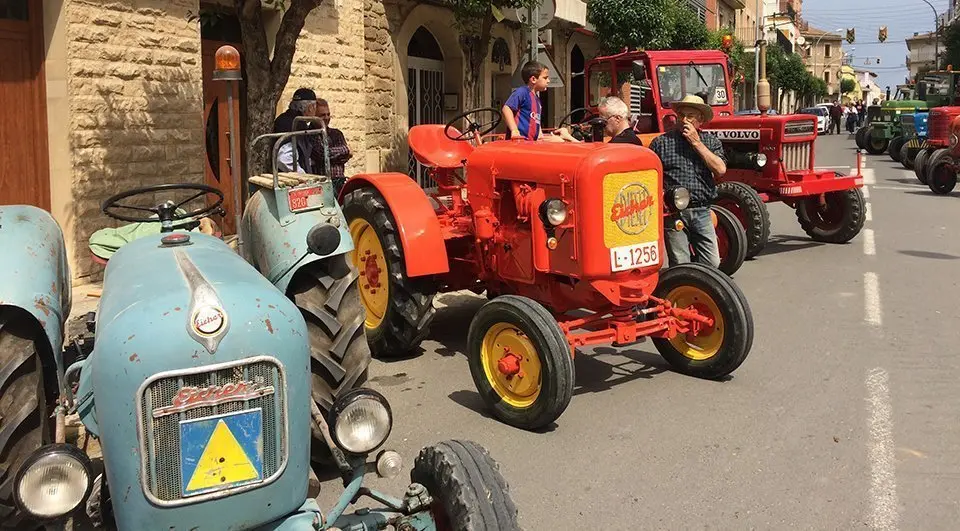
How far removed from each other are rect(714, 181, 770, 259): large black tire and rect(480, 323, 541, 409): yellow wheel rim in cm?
513

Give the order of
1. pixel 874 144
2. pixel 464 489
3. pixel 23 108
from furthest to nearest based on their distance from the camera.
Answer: pixel 874 144
pixel 23 108
pixel 464 489

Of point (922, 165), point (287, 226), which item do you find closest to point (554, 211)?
point (287, 226)

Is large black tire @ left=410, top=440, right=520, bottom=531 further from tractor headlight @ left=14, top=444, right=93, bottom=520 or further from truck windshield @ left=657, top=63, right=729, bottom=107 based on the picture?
truck windshield @ left=657, top=63, right=729, bottom=107

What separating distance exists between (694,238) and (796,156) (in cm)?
430

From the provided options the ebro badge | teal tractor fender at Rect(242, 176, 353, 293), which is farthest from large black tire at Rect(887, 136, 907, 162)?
teal tractor fender at Rect(242, 176, 353, 293)

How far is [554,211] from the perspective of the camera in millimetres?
4895

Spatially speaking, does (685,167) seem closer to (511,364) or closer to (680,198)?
(680,198)

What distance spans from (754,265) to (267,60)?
534cm

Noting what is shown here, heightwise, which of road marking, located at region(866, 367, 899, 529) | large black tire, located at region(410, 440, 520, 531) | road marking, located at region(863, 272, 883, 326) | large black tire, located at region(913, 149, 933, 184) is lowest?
road marking, located at region(866, 367, 899, 529)

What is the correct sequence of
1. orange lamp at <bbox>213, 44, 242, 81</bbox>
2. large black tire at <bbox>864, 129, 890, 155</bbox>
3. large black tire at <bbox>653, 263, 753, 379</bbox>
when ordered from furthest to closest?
large black tire at <bbox>864, 129, 890, 155</bbox>, large black tire at <bbox>653, 263, 753, 379</bbox>, orange lamp at <bbox>213, 44, 242, 81</bbox>

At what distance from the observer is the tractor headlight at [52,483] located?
7.75ft

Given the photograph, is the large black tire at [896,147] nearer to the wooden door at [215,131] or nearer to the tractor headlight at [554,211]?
the wooden door at [215,131]

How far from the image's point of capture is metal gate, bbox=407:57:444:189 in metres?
15.4

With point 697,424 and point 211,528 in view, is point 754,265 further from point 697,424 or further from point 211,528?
point 211,528
